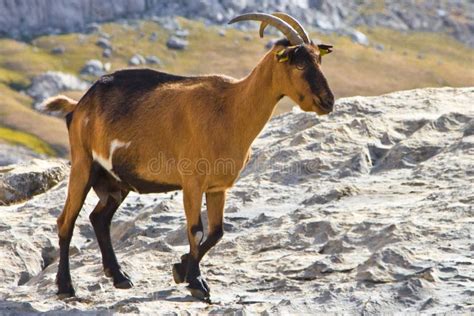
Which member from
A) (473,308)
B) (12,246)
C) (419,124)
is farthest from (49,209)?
(473,308)

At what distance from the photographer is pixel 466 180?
16.5m

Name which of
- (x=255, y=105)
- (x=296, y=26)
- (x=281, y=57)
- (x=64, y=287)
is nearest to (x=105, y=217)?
(x=64, y=287)

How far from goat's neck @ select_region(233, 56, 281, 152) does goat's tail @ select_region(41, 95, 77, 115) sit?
306 cm

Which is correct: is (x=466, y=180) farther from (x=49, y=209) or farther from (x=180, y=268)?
(x=49, y=209)

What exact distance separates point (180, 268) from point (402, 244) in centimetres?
305

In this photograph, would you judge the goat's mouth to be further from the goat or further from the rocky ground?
the rocky ground

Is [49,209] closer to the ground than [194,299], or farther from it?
closer to the ground

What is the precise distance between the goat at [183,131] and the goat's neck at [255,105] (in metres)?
0.01

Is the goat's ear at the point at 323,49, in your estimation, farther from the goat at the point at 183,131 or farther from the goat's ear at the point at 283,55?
the goat's ear at the point at 283,55

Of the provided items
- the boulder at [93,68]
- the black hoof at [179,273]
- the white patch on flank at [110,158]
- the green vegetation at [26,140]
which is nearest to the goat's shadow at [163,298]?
the black hoof at [179,273]

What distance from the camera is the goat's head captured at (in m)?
12.9

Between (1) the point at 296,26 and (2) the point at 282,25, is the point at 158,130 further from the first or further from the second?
(1) the point at 296,26

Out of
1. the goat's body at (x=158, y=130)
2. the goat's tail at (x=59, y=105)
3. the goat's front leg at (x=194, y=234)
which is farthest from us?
the goat's tail at (x=59, y=105)

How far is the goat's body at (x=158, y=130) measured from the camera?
13391mm
